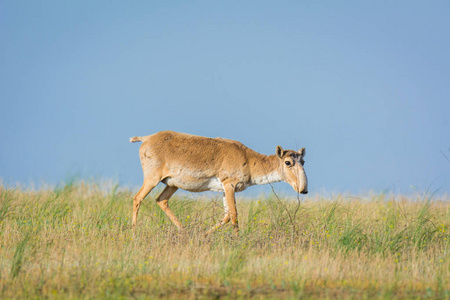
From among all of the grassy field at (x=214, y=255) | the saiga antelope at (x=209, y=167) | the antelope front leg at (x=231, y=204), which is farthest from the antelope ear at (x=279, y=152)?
the antelope front leg at (x=231, y=204)

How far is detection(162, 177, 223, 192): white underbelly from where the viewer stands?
13.2 meters

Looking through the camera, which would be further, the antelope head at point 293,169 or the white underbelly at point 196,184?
the antelope head at point 293,169

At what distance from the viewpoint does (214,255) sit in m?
10.3

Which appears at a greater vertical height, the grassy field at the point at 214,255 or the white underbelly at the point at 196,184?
Answer: the white underbelly at the point at 196,184

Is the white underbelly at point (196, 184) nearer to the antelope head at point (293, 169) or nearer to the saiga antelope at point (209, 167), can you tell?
the saiga antelope at point (209, 167)

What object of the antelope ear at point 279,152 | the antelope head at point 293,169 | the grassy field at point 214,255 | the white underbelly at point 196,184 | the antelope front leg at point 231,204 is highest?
the antelope ear at point 279,152

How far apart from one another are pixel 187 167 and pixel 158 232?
1816 mm

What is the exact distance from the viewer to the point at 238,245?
10938 millimetres

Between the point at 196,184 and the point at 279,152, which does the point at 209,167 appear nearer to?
the point at 196,184

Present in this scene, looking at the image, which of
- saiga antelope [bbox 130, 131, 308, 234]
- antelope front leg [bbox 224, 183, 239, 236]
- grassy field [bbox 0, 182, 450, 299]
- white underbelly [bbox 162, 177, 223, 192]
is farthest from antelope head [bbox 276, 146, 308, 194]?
white underbelly [bbox 162, 177, 223, 192]

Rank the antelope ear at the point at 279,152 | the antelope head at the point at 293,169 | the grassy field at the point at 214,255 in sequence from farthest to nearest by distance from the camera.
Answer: the antelope ear at the point at 279,152, the antelope head at the point at 293,169, the grassy field at the point at 214,255

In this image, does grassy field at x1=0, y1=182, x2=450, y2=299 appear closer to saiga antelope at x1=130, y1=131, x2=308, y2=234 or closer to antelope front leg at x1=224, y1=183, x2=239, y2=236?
antelope front leg at x1=224, y1=183, x2=239, y2=236

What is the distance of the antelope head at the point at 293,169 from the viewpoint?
13.4 meters

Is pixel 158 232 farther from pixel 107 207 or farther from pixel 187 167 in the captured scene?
pixel 107 207
